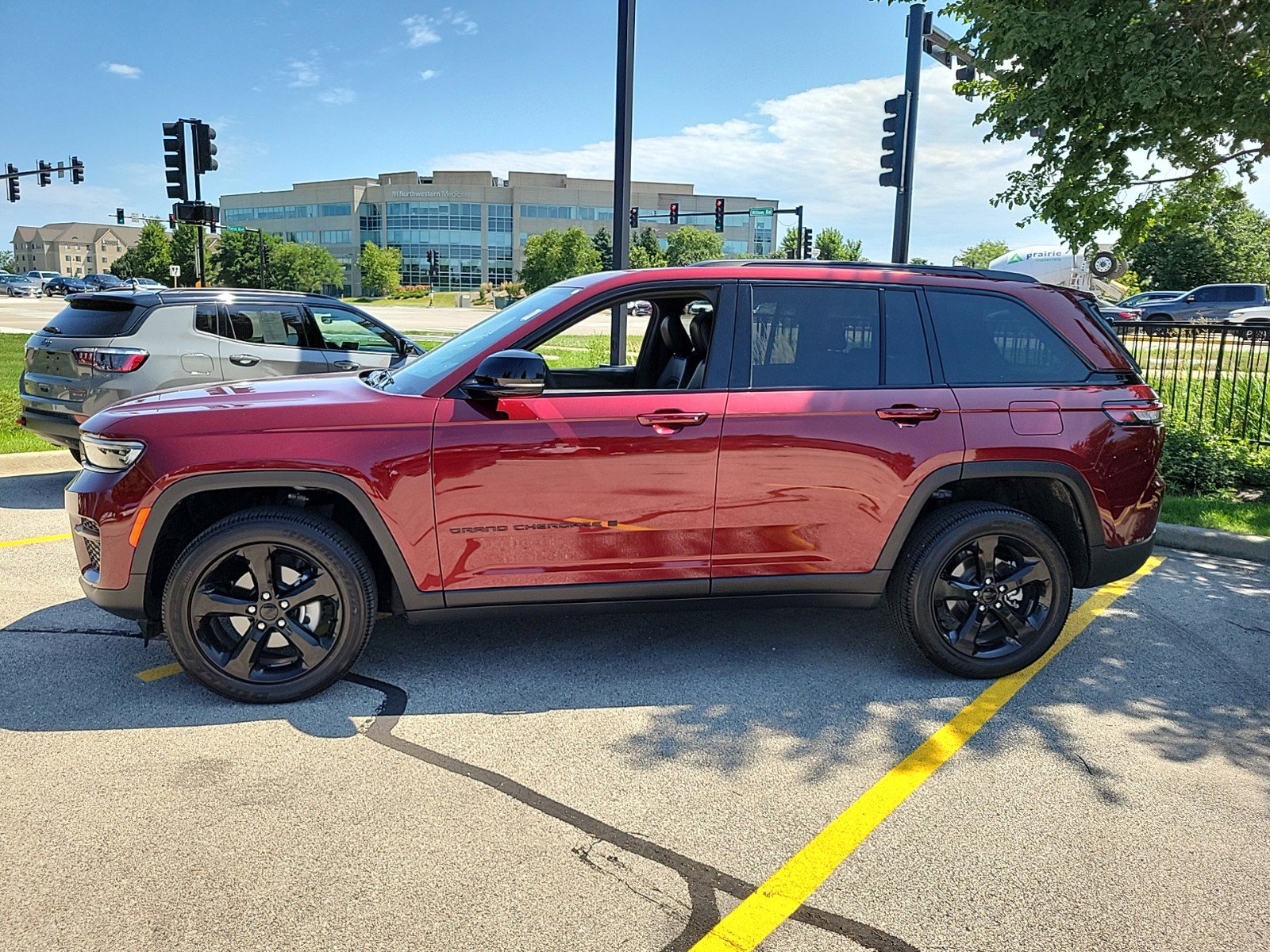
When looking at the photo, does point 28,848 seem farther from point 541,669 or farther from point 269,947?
point 541,669

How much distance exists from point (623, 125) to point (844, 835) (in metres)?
8.81

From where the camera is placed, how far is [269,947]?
2449 mm

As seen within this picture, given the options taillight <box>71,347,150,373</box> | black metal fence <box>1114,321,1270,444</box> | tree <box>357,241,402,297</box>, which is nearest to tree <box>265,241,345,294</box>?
tree <box>357,241,402,297</box>

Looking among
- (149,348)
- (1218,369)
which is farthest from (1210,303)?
(149,348)

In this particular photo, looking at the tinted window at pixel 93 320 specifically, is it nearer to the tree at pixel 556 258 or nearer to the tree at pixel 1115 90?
the tree at pixel 1115 90

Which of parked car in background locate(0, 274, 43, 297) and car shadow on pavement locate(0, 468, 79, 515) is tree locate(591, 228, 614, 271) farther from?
car shadow on pavement locate(0, 468, 79, 515)

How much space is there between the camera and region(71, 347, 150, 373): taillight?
7.57 m

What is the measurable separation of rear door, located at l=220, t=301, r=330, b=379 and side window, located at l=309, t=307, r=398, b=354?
0.16 meters

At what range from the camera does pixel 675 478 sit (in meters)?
3.98

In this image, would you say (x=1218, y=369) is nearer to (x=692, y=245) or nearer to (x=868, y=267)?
(x=868, y=267)

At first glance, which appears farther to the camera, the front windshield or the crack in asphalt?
the front windshield

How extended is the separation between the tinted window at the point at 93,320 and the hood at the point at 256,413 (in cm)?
424

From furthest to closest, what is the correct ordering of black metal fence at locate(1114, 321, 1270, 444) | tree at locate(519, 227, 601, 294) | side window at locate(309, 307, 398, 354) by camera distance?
tree at locate(519, 227, 601, 294) < black metal fence at locate(1114, 321, 1270, 444) < side window at locate(309, 307, 398, 354)

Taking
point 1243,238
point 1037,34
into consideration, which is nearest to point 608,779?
point 1037,34
